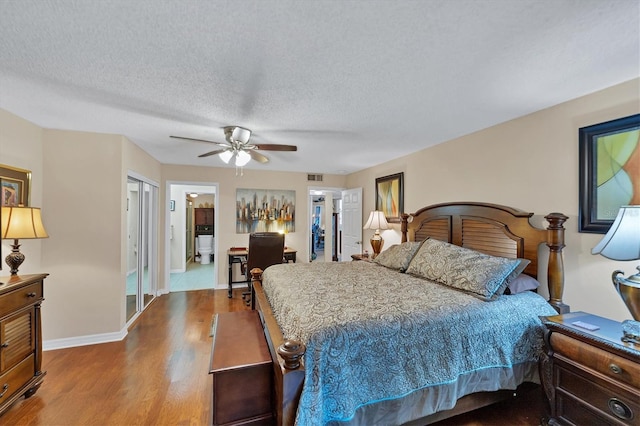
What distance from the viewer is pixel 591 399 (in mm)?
1558

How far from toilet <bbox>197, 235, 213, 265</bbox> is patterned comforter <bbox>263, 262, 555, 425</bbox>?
6.32 m

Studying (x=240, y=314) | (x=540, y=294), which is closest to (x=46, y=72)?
(x=240, y=314)

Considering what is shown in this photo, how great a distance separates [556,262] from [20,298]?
411cm

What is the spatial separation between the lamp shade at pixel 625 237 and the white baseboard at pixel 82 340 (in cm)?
445

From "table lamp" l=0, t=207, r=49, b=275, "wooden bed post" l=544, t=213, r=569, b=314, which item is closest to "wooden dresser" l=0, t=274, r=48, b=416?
"table lamp" l=0, t=207, r=49, b=275

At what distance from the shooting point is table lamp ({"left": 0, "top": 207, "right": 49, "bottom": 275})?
203 cm

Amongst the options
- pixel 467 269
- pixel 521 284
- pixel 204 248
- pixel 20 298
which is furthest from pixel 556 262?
pixel 204 248

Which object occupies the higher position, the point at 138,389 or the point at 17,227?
the point at 17,227

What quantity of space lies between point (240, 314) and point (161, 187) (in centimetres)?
343

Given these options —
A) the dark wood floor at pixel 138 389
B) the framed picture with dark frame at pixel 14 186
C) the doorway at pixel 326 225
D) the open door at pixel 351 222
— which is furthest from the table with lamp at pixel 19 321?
the open door at pixel 351 222

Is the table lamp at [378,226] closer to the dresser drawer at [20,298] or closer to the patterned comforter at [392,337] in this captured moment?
the patterned comforter at [392,337]

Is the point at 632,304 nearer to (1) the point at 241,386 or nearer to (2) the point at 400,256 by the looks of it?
(2) the point at 400,256

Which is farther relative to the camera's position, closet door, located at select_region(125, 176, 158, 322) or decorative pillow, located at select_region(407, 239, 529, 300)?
closet door, located at select_region(125, 176, 158, 322)

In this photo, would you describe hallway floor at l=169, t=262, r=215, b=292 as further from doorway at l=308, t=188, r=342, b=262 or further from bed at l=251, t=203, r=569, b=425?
bed at l=251, t=203, r=569, b=425
